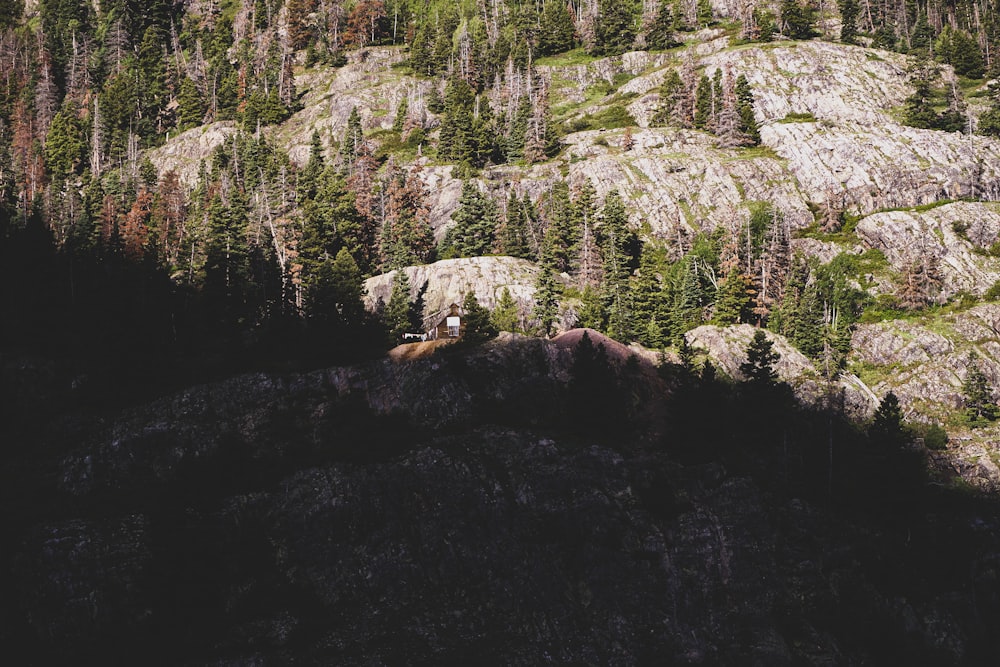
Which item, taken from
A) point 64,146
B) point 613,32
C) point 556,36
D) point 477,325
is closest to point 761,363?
point 477,325

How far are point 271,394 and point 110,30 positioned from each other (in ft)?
545

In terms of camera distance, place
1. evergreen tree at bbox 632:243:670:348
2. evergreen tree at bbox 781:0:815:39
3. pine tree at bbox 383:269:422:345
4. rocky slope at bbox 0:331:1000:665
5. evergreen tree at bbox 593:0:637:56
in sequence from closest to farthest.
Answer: rocky slope at bbox 0:331:1000:665 → pine tree at bbox 383:269:422:345 → evergreen tree at bbox 632:243:670:348 → evergreen tree at bbox 781:0:815:39 → evergreen tree at bbox 593:0:637:56

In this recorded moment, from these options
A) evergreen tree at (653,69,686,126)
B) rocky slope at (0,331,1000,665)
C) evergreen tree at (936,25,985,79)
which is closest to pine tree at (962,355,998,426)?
rocky slope at (0,331,1000,665)

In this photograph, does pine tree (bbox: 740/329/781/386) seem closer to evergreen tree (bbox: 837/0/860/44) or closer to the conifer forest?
the conifer forest

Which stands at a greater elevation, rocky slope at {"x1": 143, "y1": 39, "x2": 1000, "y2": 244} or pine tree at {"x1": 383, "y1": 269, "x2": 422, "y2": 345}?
rocky slope at {"x1": 143, "y1": 39, "x2": 1000, "y2": 244}

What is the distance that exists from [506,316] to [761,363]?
26386 mm

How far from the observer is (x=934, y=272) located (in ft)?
→ 325

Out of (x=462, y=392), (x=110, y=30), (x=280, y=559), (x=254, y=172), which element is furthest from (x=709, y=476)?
(x=110, y=30)

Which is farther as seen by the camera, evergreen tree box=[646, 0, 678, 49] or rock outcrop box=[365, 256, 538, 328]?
evergreen tree box=[646, 0, 678, 49]

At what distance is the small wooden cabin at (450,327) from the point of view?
268 ft

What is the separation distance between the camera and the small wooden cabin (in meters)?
81.7

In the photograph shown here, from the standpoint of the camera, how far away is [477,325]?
79.4 metres

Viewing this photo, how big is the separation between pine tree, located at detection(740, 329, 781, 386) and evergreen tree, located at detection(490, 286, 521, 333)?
23.7 m

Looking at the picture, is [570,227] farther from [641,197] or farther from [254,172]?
[254,172]
